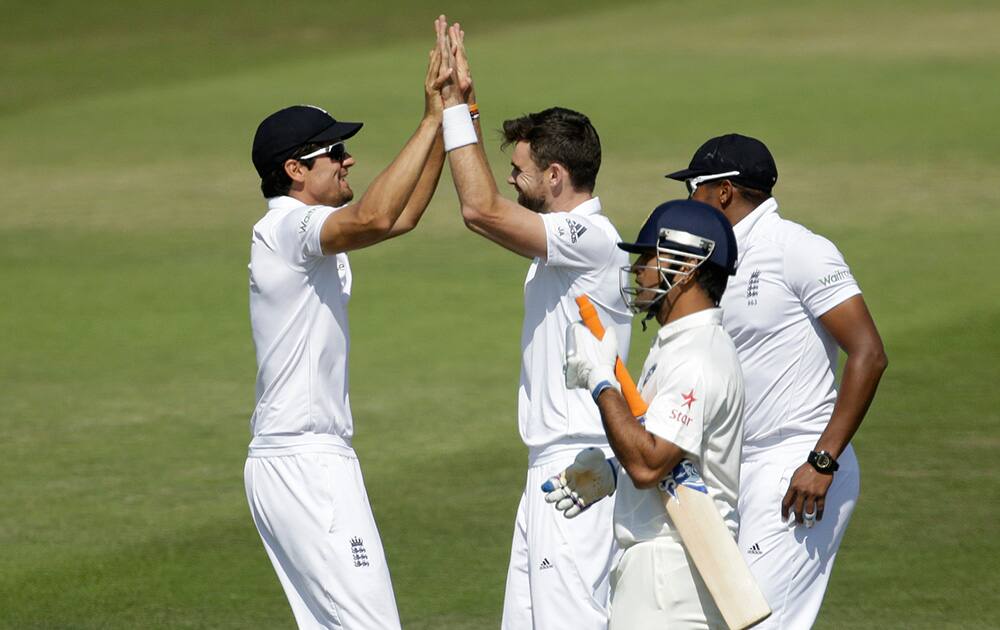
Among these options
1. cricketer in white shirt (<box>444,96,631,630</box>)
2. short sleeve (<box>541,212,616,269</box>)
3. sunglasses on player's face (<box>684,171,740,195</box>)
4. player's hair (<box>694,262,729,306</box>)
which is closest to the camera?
player's hair (<box>694,262,729,306</box>)

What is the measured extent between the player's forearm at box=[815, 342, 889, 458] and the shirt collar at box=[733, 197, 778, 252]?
77 cm

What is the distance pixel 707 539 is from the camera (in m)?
5.47

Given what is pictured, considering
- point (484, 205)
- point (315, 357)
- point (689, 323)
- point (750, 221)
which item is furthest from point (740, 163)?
point (315, 357)

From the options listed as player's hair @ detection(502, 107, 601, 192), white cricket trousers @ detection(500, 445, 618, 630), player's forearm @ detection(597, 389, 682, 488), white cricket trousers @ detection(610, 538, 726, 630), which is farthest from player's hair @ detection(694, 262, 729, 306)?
player's hair @ detection(502, 107, 601, 192)

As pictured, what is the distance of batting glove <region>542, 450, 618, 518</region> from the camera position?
582cm

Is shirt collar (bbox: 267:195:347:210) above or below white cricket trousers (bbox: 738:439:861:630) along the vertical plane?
above

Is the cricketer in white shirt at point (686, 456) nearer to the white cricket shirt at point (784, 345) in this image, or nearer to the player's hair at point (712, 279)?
the player's hair at point (712, 279)

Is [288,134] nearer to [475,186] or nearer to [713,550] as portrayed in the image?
[475,186]

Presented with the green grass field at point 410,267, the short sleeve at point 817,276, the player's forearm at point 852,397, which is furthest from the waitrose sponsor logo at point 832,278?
the green grass field at point 410,267

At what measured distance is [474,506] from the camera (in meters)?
11.1

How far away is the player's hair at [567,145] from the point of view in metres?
7.27

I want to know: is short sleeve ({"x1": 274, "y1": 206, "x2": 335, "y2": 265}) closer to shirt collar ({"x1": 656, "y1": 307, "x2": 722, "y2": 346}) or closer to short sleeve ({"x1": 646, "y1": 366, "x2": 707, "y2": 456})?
shirt collar ({"x1": 656, "y1": 307, "x2": 722, "y2": 346})

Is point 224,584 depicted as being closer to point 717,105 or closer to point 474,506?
point 474,506

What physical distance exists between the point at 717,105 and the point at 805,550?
23.3m
